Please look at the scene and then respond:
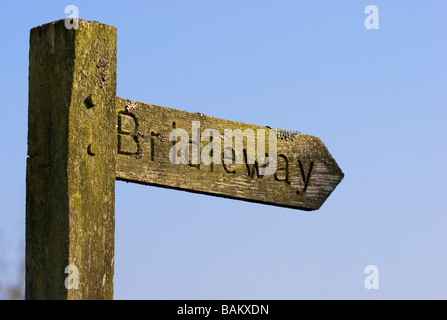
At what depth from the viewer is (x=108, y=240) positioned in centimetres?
286

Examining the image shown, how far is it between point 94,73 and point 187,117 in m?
0.48

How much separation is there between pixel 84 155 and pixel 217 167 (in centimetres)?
66

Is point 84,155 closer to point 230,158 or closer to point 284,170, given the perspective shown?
point 230,158

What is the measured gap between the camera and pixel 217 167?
3.29 metres

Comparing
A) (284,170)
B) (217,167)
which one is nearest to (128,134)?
(217,167)

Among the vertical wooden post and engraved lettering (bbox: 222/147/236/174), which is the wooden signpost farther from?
engraved lettering (bbox: 222/147/236/174)

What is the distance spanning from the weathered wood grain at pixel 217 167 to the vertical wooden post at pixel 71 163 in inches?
4.3

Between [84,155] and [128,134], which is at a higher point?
[128,134]

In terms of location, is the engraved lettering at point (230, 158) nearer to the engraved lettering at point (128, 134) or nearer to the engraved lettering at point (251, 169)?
the engraved lettering at point (251, 169)

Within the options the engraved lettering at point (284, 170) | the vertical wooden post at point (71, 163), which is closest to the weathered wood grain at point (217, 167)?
the engraved lettering at point (284, 170)

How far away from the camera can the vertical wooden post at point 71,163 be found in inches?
109
